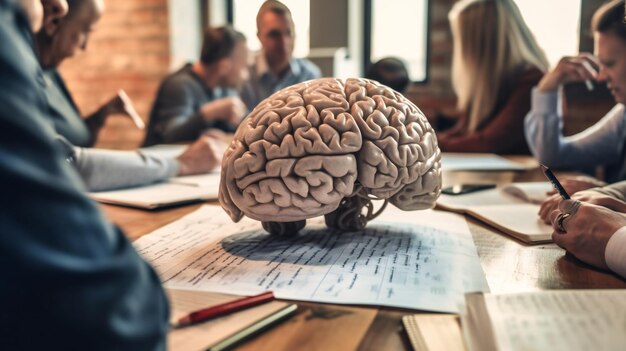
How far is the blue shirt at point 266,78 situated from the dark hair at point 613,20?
1.69 meters

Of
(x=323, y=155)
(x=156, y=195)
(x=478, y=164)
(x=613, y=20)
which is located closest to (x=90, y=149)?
(x=156, y=195)

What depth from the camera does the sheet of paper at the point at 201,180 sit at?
149 cm

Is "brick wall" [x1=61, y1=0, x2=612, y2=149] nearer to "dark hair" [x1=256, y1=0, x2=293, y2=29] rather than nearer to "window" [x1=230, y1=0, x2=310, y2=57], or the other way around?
"window" [x1=230, y1=0, x2=310, y2=57]

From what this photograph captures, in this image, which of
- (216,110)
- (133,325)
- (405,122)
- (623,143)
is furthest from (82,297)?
(216,110)

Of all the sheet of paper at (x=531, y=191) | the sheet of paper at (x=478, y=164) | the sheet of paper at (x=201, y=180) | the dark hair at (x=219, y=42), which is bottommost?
the sheet of paper at (x=478, y=164)

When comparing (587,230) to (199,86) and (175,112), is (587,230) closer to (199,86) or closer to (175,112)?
(175,112)

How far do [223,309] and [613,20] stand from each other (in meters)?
1.41

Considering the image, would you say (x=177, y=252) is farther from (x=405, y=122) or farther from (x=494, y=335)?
(x=494, y=335)

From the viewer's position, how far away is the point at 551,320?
1.63ft

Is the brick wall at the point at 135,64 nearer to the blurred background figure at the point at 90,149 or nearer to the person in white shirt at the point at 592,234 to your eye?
the blurred background figure at the point at 90,149

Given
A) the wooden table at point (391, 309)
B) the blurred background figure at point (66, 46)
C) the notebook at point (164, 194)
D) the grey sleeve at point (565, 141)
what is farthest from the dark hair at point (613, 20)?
the blurred background figure at point (66, 46)

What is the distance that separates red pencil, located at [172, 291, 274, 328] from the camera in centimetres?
55

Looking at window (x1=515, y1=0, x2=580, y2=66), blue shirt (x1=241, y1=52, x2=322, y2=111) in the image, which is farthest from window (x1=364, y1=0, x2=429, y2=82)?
blue shirt (x1=241, y1=52, x2=322, y2=111)

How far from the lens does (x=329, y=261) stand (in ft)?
2.58
